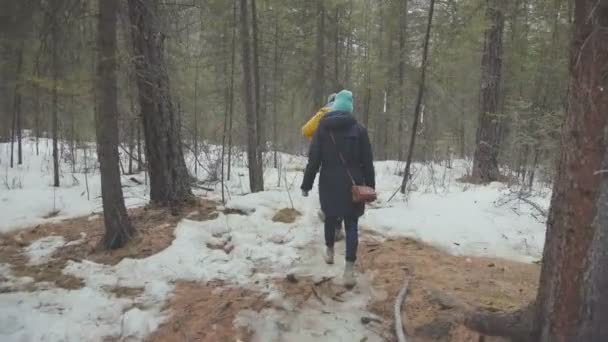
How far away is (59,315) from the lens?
138 inches

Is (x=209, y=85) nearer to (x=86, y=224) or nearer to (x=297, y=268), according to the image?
(x=86, y=224)

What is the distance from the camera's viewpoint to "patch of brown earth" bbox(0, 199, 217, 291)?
4496 millimetres

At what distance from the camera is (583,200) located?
249cm

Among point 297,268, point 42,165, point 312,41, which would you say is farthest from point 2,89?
point 297,268

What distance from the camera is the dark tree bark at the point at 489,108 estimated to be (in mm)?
9516

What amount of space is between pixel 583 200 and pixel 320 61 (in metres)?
13.2

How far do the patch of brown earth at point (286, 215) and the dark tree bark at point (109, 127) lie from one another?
217 cm

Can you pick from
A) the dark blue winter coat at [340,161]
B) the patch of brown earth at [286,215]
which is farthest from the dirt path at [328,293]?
the patch of brown earth at [286,215]

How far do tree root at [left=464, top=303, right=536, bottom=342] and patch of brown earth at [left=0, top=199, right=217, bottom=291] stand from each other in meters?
3.77

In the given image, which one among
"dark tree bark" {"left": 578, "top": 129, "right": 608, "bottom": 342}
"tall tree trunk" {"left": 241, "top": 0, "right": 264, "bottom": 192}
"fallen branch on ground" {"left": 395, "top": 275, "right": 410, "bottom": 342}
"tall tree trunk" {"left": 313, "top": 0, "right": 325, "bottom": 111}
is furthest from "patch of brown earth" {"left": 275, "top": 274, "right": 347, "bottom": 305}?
"tall tree trunk" {"left": 313, "top": 0, "right": 325, "bottom": 111}

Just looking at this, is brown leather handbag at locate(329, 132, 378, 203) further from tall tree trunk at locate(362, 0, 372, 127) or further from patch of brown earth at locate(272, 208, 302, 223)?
tall tree trunk at locate(362, 0, 372, 127)

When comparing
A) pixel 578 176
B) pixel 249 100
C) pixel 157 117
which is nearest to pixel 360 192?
pixel 578 176

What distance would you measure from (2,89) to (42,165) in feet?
8.73

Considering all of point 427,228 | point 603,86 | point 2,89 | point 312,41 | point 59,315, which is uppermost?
point 312,41
